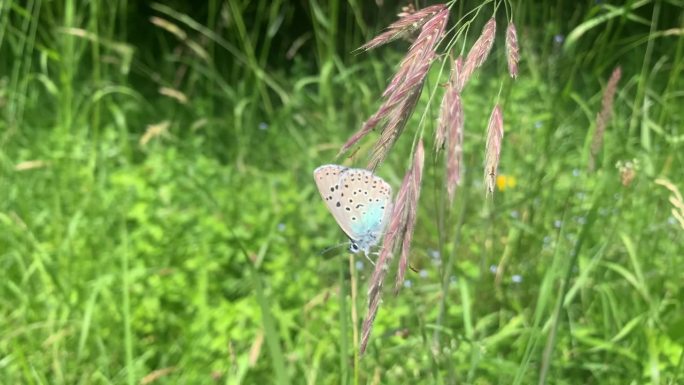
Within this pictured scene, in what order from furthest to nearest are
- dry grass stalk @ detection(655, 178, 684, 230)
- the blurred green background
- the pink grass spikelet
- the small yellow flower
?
the small yellow flower < the blurred green background < dry grass stalk @ detection(655, 178, 684, 230) < the pink grass spikelet

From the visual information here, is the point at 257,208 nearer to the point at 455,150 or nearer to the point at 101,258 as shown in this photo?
the point at 101,258

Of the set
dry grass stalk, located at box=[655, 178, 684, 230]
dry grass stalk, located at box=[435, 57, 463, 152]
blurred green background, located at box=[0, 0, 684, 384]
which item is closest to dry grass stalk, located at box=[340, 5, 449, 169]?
dry grass stalk, located at box=[435, 57, 463, 152]

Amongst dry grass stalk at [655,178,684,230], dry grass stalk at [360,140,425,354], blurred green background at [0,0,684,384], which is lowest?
blurred green background at [0,0,684,384]

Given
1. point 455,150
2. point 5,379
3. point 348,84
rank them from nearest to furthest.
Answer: point 455,150, point 5,379, point 348,84

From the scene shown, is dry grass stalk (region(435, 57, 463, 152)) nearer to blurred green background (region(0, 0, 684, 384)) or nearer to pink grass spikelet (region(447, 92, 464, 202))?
pink grass spikelet (region(447, 92, 464, 202))

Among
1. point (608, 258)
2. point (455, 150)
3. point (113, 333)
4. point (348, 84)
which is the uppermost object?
point (455, 150)

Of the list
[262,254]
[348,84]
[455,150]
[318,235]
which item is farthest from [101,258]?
[455,150]
